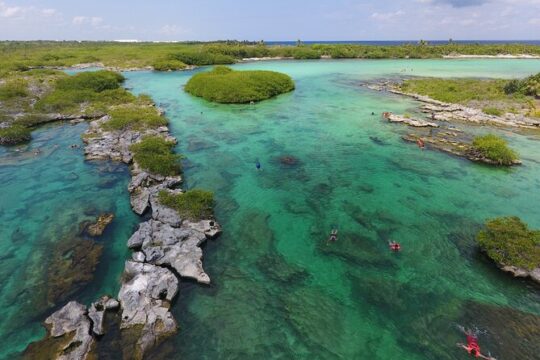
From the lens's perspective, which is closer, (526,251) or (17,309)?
(17,309)

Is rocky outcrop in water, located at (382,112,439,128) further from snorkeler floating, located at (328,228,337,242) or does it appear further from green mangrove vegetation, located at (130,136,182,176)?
green mangrove vegetation, located at (130,136,182,176)

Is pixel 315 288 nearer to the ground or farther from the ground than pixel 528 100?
nearer to the ground

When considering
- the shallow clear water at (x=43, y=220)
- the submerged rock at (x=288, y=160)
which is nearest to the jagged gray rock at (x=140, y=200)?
the shallow clear water at (x=43, y=220)

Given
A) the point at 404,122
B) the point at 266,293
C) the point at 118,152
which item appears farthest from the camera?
the point at 404,122

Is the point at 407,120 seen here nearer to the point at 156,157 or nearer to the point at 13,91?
the point at 156,157

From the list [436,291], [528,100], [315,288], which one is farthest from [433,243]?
[528,100]

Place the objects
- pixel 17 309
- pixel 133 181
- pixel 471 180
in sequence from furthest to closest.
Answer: pixel 471 180 < pixel 133 181 < pixel 17 309

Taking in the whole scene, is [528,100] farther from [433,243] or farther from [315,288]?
[315,288]
